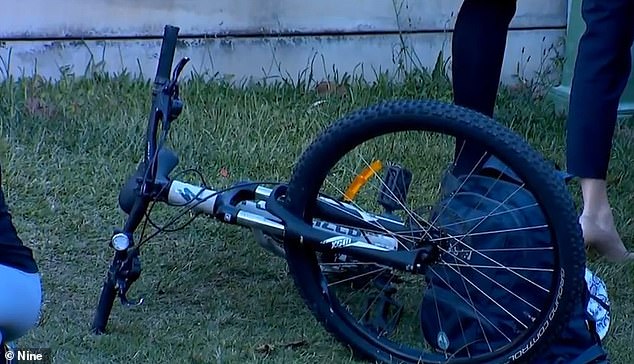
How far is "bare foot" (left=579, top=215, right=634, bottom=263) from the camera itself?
12.0ft

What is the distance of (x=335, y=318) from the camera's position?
3105 millimetres

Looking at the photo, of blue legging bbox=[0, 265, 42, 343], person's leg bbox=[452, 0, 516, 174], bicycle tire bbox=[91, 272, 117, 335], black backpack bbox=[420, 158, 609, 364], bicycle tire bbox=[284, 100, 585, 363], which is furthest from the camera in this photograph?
person's leg bbox=[452, 0, 516, 174]

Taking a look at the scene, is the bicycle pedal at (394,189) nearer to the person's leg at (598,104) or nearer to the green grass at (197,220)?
the green grass at (197,220)

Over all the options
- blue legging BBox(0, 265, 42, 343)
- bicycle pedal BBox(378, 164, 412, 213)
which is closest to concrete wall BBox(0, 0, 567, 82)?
bicycle pedal BBox(378, 164, 412, 213)

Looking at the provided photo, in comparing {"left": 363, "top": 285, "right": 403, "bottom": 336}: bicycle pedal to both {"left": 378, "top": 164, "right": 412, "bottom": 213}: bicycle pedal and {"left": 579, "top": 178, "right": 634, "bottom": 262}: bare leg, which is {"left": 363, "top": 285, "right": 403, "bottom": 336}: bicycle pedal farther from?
{"left": 579, "top": 178, "right": 634, "bottom": 262}: bare leg

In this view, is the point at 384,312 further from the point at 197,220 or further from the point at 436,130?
the point at 197,220

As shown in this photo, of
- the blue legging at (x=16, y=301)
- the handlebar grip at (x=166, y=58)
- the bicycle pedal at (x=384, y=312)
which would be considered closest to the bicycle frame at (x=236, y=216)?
the handlebar grip at (x=166, y=58)

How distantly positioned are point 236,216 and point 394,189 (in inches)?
17.3

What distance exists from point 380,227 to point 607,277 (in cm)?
93

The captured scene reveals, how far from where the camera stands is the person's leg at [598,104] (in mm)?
3578

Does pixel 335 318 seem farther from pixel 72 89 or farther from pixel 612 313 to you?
pixel 72 89

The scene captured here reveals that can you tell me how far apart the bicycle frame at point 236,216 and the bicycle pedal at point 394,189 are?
0.10m

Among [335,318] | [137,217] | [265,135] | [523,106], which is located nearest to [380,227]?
[335,318]

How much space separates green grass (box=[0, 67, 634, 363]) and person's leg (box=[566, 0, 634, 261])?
13 centimetres
